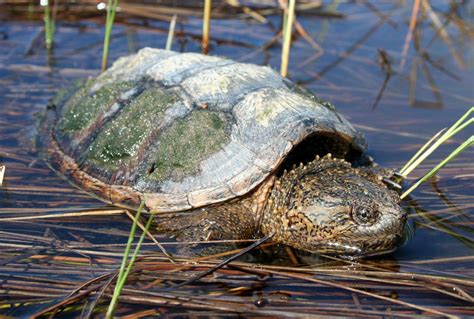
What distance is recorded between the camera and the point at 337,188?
3512mm

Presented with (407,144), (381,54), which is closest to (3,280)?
(407,144)

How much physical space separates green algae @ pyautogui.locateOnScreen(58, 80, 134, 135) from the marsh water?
11.3 inches

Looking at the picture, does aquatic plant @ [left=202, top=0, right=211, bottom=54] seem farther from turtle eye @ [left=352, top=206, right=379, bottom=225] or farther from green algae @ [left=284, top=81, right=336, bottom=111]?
turtle eye @ [left=352, top=206, right=379, bottom=225]

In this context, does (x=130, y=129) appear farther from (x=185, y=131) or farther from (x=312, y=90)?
(x=312, y=90)

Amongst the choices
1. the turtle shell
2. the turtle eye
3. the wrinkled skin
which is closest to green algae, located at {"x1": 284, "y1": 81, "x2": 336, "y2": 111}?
the turtle shell

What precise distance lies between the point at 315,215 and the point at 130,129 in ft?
3.98

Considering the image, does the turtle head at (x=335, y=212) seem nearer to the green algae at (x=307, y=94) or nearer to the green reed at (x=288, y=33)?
the green algae at (x=307, y=94)

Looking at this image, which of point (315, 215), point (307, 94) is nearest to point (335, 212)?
point (315, 215)

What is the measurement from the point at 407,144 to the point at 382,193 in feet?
4.59

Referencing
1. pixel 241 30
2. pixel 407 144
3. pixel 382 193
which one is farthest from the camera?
pixel 241 30

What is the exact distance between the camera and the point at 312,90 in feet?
18.5

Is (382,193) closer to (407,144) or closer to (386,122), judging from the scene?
(407,144)

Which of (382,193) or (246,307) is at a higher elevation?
(382,193)

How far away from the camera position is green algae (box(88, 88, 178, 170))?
4027 mm
